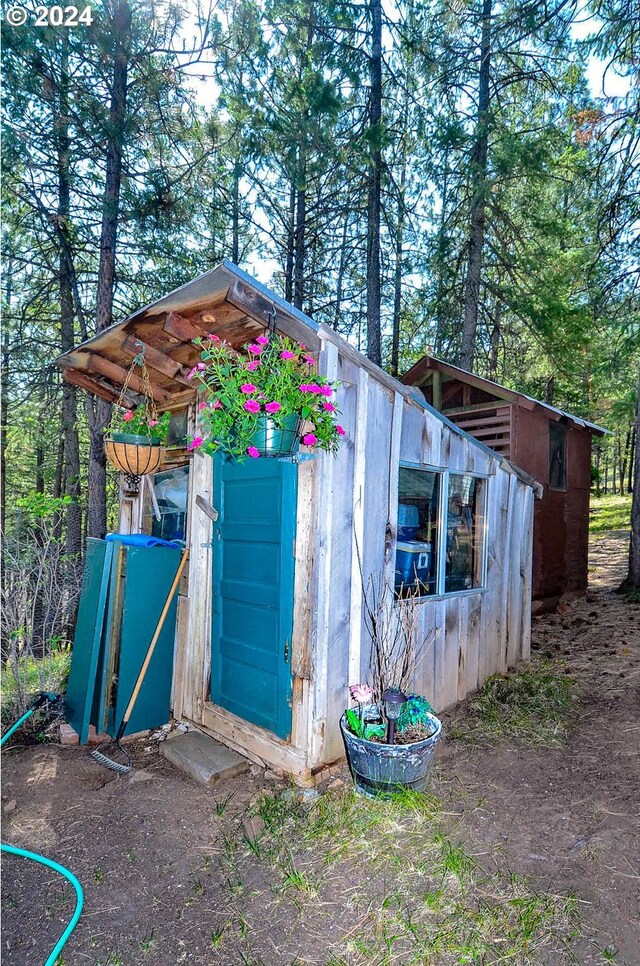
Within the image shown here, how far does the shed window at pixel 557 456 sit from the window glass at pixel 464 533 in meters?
4.08

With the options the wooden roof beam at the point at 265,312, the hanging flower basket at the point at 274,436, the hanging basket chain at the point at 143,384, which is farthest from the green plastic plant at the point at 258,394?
the hanging basket chain at the point at 143,384

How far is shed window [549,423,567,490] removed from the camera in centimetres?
846

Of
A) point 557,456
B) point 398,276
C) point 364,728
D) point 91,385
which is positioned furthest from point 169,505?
point 398,276

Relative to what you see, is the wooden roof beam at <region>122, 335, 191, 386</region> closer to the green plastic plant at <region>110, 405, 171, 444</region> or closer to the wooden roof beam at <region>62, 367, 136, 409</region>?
the green plastic plant at <region>110, 405, 171, 444</region>

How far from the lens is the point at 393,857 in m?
2.68

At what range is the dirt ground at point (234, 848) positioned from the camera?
7.16ft

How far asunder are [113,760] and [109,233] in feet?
22.1

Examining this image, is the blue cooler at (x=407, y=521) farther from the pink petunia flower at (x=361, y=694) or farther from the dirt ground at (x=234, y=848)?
the dirt ground at (x=234, y=848)

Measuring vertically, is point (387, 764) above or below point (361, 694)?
below

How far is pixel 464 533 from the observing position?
4.77m

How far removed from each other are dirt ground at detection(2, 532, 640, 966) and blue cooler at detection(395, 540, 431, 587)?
4.22ft

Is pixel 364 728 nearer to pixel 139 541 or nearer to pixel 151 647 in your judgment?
pixel 151 647

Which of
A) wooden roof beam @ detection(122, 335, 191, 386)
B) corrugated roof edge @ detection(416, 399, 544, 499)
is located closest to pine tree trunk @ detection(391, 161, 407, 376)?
corrugated roof edge @ detection(416, 399, 544, 499)

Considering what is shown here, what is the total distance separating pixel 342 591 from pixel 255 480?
99 centimetres
